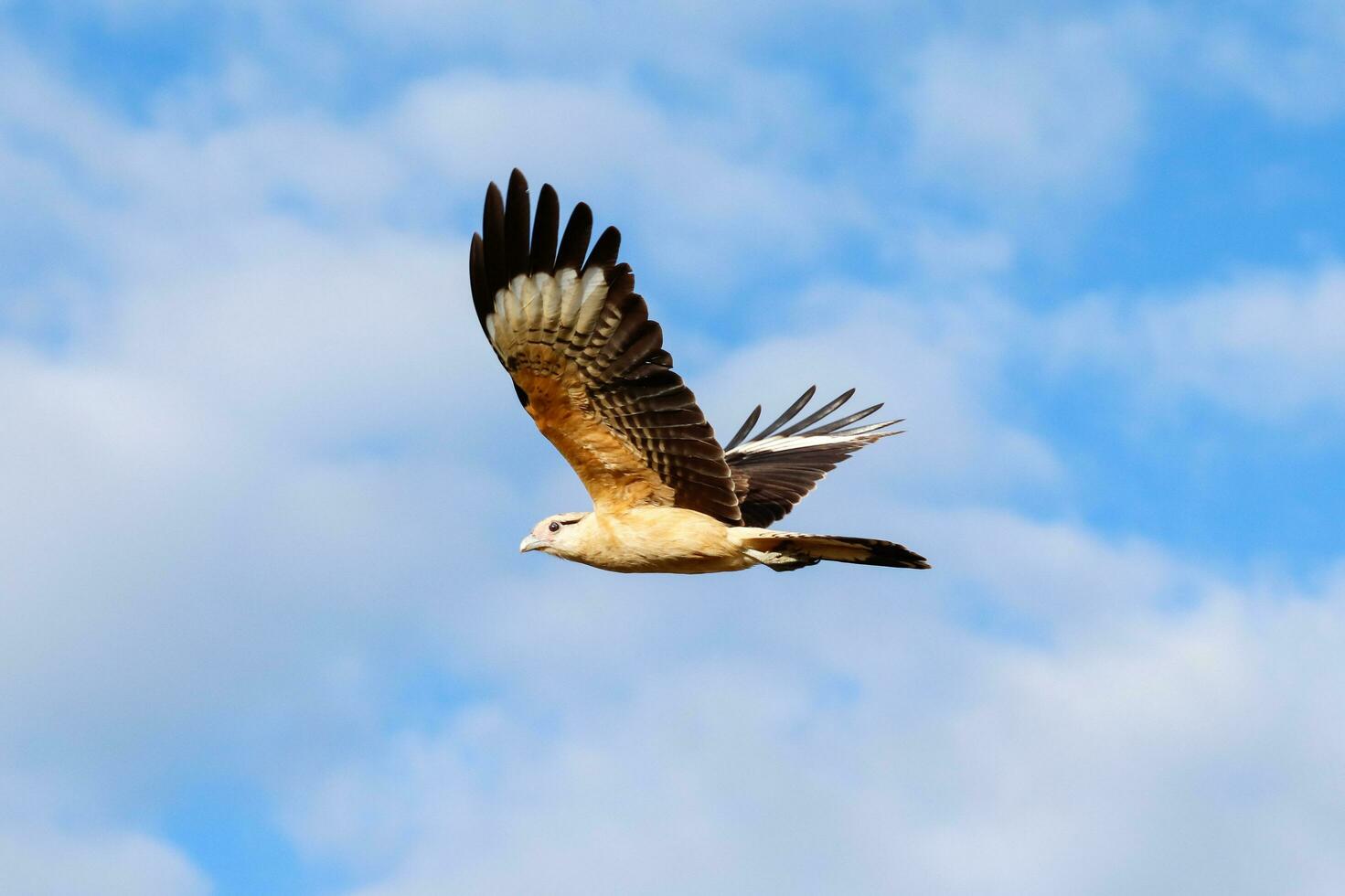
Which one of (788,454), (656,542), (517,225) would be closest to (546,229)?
(517,225)

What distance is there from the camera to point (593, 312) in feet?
40.4

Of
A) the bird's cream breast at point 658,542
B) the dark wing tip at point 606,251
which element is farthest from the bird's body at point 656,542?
the dark wing tip at point 606,251

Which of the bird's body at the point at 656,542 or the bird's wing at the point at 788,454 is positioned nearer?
the bird's body at the point at 656,542

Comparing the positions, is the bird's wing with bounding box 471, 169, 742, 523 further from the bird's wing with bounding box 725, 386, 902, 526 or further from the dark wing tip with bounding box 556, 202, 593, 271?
the bird's wing with bounding box 725, 386, 902, 526

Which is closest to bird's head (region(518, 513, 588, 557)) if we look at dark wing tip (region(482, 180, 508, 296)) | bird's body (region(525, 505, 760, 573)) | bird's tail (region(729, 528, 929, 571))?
bird's body (region(525, 505, 760, 573))

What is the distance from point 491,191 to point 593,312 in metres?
1.13

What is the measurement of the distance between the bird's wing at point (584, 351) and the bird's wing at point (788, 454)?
6.50ft

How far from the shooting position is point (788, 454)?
54.8 ft

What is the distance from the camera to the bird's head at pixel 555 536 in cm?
1342

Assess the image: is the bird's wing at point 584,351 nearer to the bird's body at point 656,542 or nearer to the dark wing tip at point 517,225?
the dark wing tip at point 517,225

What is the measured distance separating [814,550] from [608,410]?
1.89m

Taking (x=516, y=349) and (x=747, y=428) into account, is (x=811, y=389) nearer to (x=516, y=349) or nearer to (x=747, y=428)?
(x=747, y=428)

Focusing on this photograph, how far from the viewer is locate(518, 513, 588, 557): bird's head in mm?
13422

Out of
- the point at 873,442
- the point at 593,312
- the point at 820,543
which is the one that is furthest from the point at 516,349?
the point at 873,442
